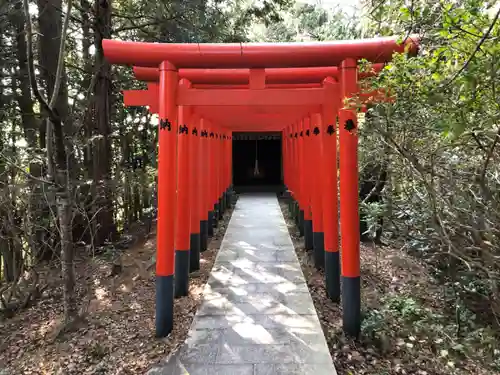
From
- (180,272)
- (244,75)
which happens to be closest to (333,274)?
(180,272)

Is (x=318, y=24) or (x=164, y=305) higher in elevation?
(x=318, y=24)

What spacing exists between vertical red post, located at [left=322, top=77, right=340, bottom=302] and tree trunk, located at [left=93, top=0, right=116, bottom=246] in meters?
3.94

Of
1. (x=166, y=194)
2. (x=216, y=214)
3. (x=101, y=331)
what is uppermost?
(x=166, y=194)

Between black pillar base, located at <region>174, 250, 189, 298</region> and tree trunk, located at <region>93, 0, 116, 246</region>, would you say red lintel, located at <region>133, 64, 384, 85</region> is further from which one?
tree trunk, located at <region>93, 0, 116, 246</region>

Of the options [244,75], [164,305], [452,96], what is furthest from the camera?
[244,75]

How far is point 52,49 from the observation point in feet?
20.2

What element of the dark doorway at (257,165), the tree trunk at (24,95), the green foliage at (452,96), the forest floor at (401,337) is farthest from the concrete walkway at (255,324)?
the dark doorway at (257,165)

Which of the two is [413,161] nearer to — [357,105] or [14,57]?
[357,105]

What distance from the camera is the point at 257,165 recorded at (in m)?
15.0

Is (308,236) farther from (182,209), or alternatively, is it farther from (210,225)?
(182,209)

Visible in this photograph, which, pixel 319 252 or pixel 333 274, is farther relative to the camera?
pixel 319 252

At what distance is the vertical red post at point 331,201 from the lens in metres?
4.39

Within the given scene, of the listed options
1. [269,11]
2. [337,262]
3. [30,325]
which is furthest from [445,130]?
[269,11]

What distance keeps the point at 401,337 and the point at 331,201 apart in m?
1.71
